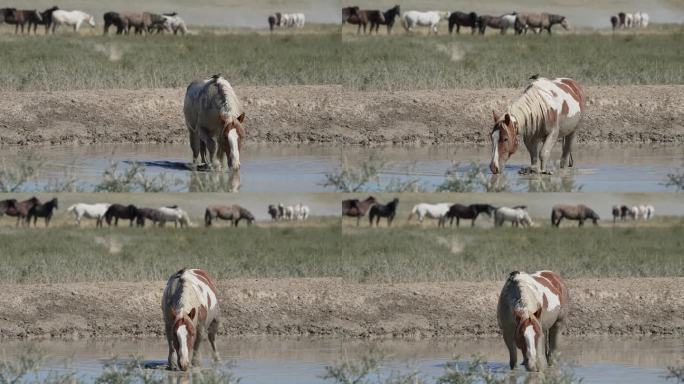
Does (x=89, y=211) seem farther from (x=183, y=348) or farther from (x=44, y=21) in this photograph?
(x=183, y=348)

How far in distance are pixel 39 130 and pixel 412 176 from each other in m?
7.25

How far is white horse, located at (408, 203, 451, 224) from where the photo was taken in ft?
104

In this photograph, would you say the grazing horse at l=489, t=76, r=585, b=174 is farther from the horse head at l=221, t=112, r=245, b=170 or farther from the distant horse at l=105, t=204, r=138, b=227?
the distant horse at l=105, t=204, r=138, b=227

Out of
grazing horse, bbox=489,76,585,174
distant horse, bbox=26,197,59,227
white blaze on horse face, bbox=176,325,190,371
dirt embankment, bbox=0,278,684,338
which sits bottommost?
distant horse, bbox=26,197,59,227

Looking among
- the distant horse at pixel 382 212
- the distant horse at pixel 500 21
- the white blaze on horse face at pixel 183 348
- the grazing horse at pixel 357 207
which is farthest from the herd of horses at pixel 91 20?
the white blaze on horse face at pixel 183 348

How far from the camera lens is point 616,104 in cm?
2741

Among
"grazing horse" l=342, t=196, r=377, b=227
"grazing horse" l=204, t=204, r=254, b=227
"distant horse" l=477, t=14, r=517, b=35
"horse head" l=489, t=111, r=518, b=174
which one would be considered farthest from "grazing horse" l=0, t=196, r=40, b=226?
"distant horse" l=477, t=14, r=517, b=35

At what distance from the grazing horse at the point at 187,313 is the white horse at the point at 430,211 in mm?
14068

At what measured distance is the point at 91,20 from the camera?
43531 millimetres

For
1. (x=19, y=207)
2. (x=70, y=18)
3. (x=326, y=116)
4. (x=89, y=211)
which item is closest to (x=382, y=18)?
(x=70, y=18)

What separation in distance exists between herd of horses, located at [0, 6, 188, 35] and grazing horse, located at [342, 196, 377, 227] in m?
13.8

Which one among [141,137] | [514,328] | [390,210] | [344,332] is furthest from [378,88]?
[514,328]

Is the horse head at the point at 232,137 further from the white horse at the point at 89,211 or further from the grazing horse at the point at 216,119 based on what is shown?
the white horse at the point at 89,211

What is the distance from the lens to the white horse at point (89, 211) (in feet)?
107
